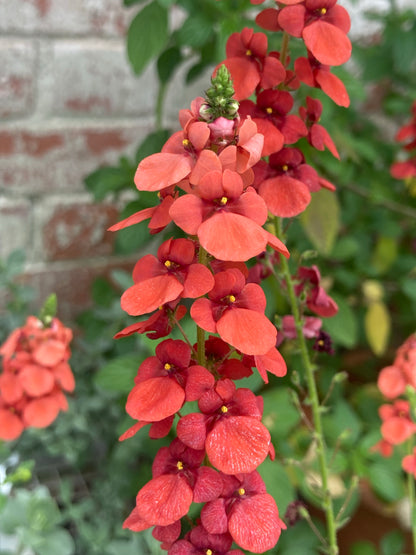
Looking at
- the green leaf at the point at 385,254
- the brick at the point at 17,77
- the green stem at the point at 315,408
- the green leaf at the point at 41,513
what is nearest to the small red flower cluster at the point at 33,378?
the green leaf at the point at 41,513

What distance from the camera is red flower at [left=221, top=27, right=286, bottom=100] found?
1.22ft

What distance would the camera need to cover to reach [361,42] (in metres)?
1.17

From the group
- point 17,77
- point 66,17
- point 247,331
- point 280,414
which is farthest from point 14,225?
point 247,331

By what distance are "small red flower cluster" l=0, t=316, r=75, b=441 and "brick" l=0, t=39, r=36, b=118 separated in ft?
1.57

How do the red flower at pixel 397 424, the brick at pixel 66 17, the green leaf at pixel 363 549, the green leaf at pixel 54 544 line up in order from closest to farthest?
the red flower at pixel 397 424
the green leaf at pixel 54 544
the green leaf at pixel 363 549
the brick at pixel 66 17

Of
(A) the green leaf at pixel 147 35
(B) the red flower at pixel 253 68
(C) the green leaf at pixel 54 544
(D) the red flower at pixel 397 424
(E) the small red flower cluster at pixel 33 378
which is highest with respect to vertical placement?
(B) the red flower at pixel 253 68

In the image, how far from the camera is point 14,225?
98cm

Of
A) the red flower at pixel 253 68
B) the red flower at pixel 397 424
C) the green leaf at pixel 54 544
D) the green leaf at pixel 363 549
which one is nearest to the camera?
the red flower at pixel 253 68

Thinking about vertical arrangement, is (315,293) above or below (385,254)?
above

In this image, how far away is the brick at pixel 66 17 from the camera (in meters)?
0.90

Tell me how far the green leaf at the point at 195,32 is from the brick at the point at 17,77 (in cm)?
31

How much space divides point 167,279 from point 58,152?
2.49 ft

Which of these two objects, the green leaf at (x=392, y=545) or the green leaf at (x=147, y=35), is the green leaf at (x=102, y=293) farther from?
→ the green leaf at (x=392, y=545)

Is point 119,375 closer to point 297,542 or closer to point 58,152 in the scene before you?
point 297,542
